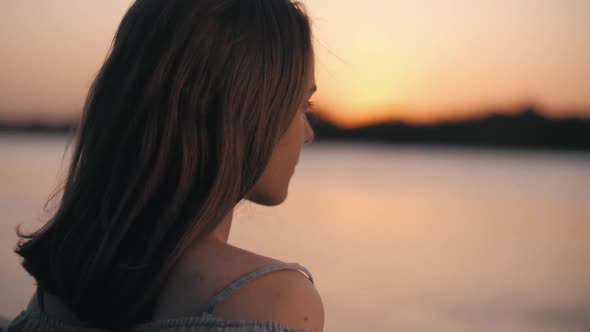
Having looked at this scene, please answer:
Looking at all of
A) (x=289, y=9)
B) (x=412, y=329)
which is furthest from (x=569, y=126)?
(x=289, y=9)

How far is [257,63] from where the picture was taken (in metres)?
0.95

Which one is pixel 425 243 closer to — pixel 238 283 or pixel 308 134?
pixel 308 134

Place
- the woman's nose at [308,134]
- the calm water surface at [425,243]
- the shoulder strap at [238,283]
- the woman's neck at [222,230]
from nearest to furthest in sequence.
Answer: the shoulder strap at [238,283], the woman's neck at [222,230], the woman's nose at [308,134], the calm water surface at [425,243]

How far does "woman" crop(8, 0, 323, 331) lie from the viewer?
0.85 metres

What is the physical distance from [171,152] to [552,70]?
9.04 meters

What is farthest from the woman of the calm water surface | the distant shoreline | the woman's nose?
the distant shoreline

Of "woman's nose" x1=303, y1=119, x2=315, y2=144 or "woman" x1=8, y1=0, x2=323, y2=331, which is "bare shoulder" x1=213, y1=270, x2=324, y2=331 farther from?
"woman's nose" x1=303, y1=119, x2=315, y2=144

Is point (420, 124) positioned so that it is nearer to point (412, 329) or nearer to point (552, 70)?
point (552, 70)

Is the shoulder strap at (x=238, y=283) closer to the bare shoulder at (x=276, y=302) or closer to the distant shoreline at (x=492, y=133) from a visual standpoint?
the bare shoulder at (x=276, y=302)

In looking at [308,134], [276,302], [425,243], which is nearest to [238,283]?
[276,302]

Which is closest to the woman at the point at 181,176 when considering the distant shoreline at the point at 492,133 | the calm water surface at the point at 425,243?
the calm water surface at the point at 425,243

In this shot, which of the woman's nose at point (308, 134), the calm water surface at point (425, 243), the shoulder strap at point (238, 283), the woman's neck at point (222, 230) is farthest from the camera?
the calm water surface at point (425, 243)

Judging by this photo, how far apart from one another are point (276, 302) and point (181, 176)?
223mm

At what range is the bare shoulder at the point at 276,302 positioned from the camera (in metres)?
0.82
